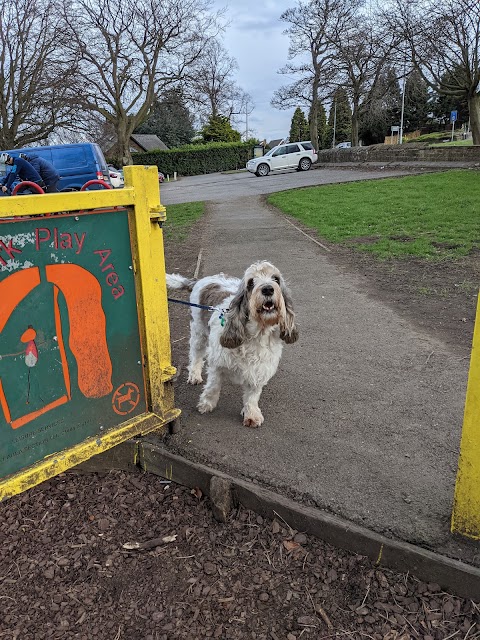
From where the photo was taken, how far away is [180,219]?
1579 centimetres

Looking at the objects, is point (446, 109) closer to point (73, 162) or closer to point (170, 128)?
point (170, 128)

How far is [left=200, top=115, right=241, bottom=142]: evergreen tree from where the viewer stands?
57875 mm

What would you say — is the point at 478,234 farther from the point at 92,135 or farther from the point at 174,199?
the point at 92,135

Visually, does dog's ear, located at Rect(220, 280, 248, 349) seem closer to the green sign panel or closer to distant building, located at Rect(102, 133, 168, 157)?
the green sign panel

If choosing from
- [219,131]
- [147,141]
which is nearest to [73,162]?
[219,131]

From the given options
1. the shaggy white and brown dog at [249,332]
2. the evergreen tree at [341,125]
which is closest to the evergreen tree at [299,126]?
the evergreen tree at [341,125]

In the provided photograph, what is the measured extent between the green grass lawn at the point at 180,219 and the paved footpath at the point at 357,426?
706 centimetres

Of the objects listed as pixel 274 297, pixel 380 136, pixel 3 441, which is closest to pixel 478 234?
pixel 274 297

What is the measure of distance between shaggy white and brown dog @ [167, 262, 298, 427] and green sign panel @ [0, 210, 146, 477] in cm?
80

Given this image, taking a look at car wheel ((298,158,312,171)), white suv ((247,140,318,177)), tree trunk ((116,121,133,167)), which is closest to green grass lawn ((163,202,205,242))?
white suv ((247,140,318,177))

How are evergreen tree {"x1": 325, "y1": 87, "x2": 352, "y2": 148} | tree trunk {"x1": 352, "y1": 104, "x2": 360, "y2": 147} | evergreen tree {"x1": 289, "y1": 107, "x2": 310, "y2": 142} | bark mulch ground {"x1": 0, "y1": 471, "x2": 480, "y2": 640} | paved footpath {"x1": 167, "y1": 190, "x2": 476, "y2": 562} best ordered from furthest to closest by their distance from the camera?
evergreen tree {"x1": 289, "y1": 107, "x2": 310, "y2": 142} → evergreen tree {"x1": 325, "y1": 87, "x2": 352, "y2": 148} → tree trunk {"x1": 352, "y1": 104, "x2": 360, "y2": 147} → paved footpath {"x1": 167, "y1": 190, "x2": 476, "y2": 562} → bark mulch ground {"x1": 0, "y1": 471, "x2": 480, "y2": 640}

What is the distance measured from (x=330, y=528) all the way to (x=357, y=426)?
44.8 inches

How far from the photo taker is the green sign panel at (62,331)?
2553 millimetres

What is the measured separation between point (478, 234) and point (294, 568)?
30.5 feet
